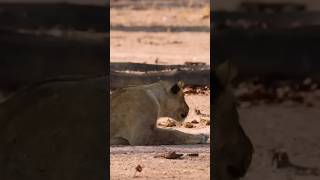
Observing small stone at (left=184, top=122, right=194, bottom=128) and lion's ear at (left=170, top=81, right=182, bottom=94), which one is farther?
small stone at (left=184, top=122, right=194, bottom=128)

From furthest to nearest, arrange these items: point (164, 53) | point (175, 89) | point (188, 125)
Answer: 1. point (164, 53)
2. point (188, 125)
3. point (175, 89)

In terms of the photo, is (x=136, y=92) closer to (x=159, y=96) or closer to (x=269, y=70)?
(x=159, y=96)

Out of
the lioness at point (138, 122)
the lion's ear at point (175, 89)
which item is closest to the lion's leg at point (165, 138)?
the lioness at point (138, 122)

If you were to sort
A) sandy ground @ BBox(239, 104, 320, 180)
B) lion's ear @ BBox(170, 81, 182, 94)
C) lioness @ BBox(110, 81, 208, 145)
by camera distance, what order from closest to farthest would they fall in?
sandy ground @ BBox(239, 104, 320, 180) → lioness @ BBox(110, 81, 208, 145) → lion's ear @ BBox(170, 81, 182, 94)

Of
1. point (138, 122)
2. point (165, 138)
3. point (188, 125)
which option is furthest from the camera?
point (188, 125)

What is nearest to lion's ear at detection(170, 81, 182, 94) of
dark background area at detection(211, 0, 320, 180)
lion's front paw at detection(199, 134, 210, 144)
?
lion's front paw at detection(199, 134, 210, 144)

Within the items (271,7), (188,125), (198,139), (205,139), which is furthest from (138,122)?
(271,7)
